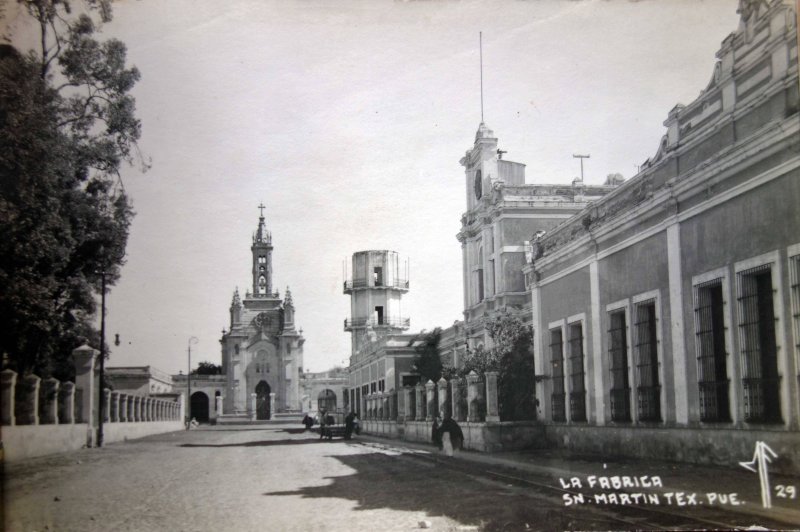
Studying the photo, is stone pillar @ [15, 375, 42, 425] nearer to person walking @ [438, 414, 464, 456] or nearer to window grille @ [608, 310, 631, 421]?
person walking @ [438, 414, 464, 456]

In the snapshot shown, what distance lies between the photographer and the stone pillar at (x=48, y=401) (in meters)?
22.5

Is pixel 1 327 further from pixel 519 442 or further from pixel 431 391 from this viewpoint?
pixel 431 391

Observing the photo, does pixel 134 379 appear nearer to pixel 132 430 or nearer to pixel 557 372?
pixel 132 430

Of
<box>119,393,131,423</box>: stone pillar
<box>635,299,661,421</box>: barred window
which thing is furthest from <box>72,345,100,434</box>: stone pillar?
<box>635,299,661,421</box>: barred window

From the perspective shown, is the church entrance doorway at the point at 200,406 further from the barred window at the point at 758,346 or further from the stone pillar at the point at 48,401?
the barred window at the point at 758,346

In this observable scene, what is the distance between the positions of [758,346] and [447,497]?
4.84 metres

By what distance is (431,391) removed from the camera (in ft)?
89.7

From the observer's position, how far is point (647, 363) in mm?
15805

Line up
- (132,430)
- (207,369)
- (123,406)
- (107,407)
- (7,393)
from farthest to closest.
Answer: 1. (207,369)
2. (132,430)
3. (123,406)
4. (107,407)
5. (7,393)

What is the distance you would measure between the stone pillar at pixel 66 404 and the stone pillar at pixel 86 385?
137cm

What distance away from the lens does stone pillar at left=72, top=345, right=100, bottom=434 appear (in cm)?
2678

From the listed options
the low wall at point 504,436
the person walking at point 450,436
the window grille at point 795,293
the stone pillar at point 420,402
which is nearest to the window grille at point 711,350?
the window grille at point 795,293

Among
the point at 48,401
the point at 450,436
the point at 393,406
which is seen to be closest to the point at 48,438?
the point at 48,401

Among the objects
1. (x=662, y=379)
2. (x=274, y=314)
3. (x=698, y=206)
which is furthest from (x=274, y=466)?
(x=274, y=314)
